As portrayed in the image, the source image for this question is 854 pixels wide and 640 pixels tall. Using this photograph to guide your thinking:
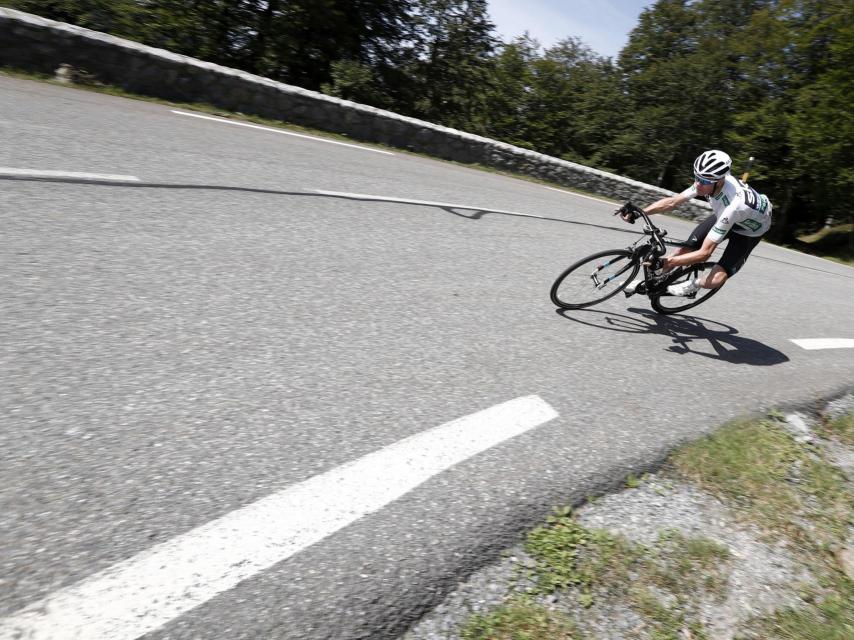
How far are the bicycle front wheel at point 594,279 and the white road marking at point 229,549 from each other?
2.77m

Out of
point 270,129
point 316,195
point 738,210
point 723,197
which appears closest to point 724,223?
point 738,210

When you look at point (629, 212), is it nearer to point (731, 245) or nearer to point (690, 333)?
point (731, 245)

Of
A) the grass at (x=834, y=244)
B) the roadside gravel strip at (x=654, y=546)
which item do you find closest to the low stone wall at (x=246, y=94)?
the roadside gravel strip at (x=654, y=546)

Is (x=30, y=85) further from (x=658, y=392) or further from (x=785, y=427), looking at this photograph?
(x=785, y=427)

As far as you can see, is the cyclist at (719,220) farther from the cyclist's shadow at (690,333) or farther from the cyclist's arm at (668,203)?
the cyclist's shadow at (690,333)

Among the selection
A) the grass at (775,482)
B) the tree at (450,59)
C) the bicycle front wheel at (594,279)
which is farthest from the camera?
the tree at (450,59)

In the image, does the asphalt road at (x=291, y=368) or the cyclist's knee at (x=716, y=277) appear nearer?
the asphalt road at (x=291, y=368)

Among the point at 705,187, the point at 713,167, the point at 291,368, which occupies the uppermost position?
the point at 713,167

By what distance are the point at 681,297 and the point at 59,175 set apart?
20.5 ft

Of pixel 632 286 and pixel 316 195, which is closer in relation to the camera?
pixel 632 286

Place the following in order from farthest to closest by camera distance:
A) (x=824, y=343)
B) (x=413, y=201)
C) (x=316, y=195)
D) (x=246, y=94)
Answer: (x=246, y=94) → (x=413, y=201) → (x=316, y=195) → (x=824, y=343)

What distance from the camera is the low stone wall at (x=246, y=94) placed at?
32.7 feet

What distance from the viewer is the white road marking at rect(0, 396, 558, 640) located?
1.77m

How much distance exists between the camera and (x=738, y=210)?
512cm
